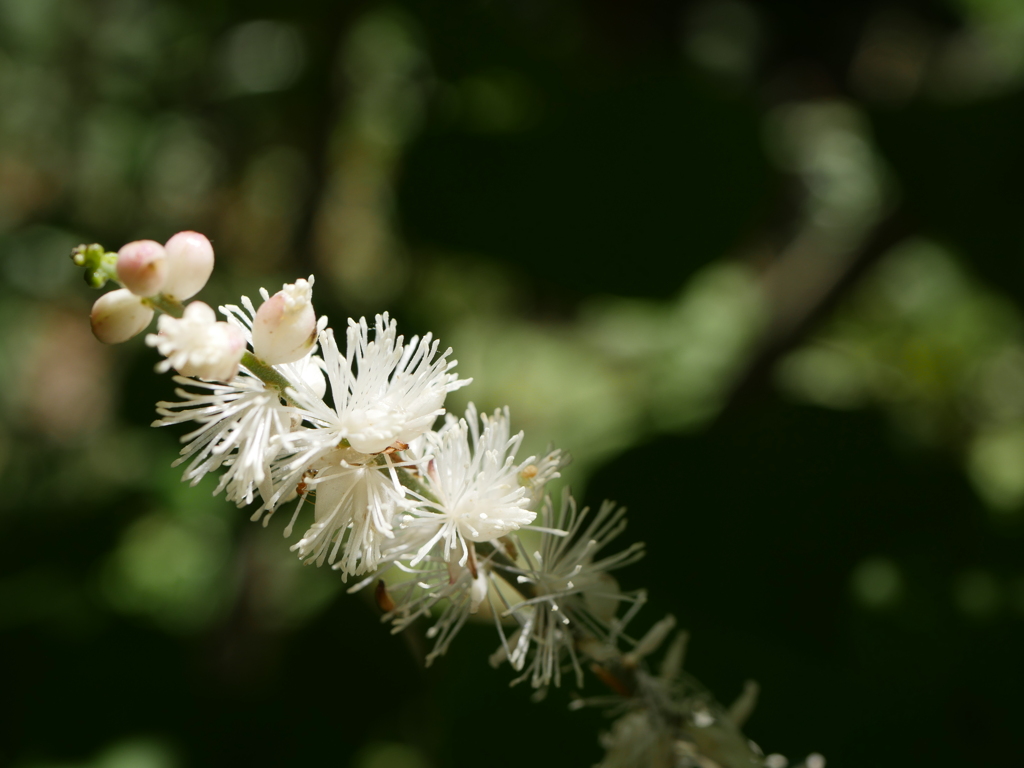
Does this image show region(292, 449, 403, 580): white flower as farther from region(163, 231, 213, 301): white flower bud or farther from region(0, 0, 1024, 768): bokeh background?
region(0, 0, 1024, 768): bokeh background

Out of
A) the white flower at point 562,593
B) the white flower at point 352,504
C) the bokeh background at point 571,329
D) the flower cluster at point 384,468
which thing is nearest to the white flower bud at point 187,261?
the flower cluster at point 384,468

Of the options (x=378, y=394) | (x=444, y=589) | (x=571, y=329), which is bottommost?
(x=571, y=329)

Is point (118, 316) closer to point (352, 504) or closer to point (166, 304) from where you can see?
point (166, 304)

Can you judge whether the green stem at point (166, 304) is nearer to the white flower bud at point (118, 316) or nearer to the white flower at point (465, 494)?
the white flower bud at point (118, 316)

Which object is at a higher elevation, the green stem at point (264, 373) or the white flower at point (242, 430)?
the green stem at point (264, 373)

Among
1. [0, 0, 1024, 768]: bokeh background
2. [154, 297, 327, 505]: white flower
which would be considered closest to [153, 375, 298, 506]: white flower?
[154, 297, 327, 505]: white flower

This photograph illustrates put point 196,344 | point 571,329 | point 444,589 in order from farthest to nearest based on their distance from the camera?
point 571,329, point 444,589, point 196,344

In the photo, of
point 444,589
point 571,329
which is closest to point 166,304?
point 444,589

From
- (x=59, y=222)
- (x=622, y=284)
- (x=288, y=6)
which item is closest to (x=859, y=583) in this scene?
(x=622, y=284)
